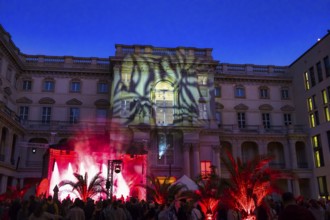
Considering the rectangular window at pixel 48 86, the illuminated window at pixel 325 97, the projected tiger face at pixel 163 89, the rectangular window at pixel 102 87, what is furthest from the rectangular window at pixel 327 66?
the rectangular window at pixel 48 86

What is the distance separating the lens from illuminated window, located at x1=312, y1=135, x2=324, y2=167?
3808cm

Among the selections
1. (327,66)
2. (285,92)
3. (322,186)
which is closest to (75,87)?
(285,92)

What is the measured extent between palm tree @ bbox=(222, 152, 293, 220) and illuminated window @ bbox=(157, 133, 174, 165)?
21.0m

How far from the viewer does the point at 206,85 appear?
37.7 m

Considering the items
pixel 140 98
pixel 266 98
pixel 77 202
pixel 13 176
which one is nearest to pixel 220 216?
pixel 77 202

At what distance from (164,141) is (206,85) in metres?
8.68

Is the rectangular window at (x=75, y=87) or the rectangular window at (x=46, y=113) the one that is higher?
the rectangular window at (x=75, y=87)

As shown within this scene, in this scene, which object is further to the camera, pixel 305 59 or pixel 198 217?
pixel 305 59

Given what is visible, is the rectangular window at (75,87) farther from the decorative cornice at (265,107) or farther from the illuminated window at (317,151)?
the illuminated window at (317,151)

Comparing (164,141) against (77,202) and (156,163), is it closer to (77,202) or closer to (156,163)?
(156,163)

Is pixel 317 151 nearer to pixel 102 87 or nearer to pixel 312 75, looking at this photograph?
pixel 312 75

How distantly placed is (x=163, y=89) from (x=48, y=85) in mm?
15453

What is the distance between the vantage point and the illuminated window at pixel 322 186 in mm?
36678

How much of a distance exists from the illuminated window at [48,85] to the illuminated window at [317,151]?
34.4 metres
